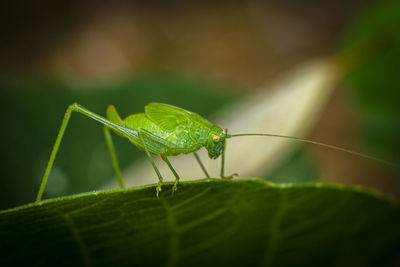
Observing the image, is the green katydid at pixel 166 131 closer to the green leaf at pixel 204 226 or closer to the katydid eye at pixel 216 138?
the katydid eye at pixel 216 138

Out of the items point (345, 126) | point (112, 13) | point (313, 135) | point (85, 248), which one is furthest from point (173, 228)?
point (112, 13)

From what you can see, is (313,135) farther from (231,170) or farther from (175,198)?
(175,198)

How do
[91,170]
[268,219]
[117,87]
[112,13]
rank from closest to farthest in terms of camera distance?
[268,219], [91,170], [117,87], [112,13]

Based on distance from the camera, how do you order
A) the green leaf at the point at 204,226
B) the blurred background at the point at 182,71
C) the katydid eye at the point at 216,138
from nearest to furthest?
the green leaf at the point at 204,226
the katydid eye at the point at 216,138
the blurred background at the point at 182,71


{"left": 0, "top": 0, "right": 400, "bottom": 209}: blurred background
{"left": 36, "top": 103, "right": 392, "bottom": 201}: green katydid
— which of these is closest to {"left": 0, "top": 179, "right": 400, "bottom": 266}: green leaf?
{"left": 36, "top": 103, "right": 392, "bottom": 201}: green katydid

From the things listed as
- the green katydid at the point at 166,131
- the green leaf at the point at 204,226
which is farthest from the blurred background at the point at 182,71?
the green leaf at the point at 204,226
